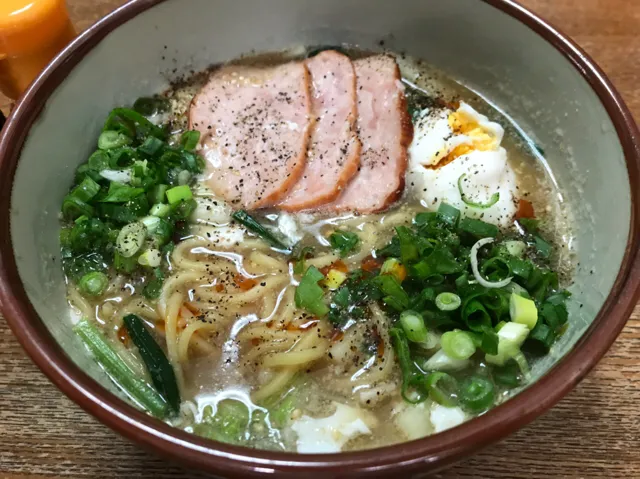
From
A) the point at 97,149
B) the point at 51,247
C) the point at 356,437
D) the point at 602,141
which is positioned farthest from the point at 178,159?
the point at 602,141

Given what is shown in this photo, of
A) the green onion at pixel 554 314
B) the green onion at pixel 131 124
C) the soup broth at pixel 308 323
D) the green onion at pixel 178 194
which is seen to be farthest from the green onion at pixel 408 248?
the green onion at pixel 131 124

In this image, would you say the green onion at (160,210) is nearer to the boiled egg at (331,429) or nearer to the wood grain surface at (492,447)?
A: the wood grain surface at (492,447)

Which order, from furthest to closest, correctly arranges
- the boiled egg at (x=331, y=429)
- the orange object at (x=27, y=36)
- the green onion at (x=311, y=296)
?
the orange object at (x=27, y=36) < the green onion at (x=311, y=296) < the boiled egg at (x=331, y=429)

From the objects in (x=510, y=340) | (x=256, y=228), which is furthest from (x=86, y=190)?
(x=510, y=340)

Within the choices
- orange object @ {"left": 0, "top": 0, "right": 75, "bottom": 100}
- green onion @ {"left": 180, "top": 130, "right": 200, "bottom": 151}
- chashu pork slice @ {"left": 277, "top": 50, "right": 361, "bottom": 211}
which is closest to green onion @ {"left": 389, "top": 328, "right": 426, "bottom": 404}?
chashu pork slice @ {"left": 277, "top": 50, "right": 361, "bottom": 211}

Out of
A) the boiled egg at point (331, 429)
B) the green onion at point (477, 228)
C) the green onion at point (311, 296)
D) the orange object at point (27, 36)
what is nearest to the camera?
the boiled egg at point (331, 429)
